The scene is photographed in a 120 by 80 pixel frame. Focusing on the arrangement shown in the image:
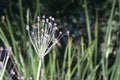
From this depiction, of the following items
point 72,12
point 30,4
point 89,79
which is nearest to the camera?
point 89,79

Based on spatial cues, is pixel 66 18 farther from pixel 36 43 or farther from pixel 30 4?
pixel 36 43

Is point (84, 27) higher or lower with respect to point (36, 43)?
lower

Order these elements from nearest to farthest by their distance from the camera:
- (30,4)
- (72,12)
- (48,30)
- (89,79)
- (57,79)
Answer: (48,30) → (89,79) → (57,79) → (30,4) → (72,12)

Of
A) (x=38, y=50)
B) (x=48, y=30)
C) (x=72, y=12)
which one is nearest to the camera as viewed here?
(x=38, y=50)

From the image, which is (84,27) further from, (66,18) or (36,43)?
(36,43)

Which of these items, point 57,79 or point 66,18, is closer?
point 57,79

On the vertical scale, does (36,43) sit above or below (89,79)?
above

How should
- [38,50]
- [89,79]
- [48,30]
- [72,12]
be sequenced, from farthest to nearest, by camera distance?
1. [72,12]
2. [89,79]
3. [48,30]
4. [38,50]

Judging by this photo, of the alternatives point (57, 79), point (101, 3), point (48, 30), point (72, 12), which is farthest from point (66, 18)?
point (48, 30)

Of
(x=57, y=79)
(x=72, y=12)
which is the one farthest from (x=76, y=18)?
(x=57, y=79)
